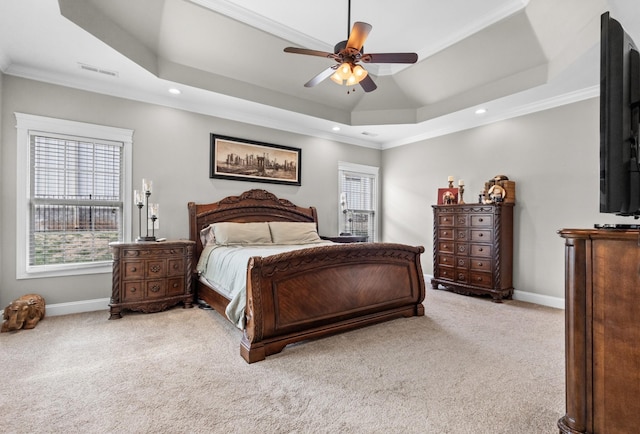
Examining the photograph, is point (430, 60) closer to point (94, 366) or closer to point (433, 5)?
point (433, 5)

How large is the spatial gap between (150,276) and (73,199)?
4.30 ft

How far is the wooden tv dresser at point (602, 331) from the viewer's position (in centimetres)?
126

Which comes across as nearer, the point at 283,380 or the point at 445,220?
the point at 283,380

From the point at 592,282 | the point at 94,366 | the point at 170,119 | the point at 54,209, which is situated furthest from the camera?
the point at 170,119

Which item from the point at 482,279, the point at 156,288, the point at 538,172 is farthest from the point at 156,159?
the point at 538,172

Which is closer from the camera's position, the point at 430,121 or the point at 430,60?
the point at 430,60

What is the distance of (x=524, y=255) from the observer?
4430 mm

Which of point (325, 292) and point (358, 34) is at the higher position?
point (358, 34)

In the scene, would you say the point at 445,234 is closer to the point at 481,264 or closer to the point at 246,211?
the point at 481,264

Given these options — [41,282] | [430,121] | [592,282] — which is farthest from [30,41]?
[430,121]

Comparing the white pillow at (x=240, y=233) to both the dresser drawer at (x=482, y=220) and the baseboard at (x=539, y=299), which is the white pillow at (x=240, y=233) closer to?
the dresser drawer at (x=482, y=220)

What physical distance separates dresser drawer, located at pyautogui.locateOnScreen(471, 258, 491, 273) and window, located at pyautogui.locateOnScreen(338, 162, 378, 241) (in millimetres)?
2208

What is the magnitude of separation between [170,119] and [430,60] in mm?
3683

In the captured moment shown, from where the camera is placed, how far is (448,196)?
5000 millimetres
